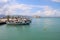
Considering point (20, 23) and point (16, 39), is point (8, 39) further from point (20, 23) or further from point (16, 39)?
point (20, 23)

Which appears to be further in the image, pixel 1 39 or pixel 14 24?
pixel 14 24

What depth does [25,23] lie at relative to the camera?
12.0 metres

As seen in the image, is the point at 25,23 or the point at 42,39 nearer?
the point at 42,39

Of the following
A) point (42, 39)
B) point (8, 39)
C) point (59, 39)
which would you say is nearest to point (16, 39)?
point (8, 39)

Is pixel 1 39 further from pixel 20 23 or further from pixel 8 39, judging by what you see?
pixel 20 23

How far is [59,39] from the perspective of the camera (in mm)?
6176

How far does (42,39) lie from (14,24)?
652 cm

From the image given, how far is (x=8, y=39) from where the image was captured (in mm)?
6070

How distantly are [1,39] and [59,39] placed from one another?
2626 mm

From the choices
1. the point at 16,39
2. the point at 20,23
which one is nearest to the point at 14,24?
the point at 20,23

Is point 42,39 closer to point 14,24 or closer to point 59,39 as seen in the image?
point 59,39

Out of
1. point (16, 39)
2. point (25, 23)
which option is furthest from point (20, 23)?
point (16, 39)

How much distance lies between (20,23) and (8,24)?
3.67 feet

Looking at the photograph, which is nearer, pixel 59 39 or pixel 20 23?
pixel 59 39
